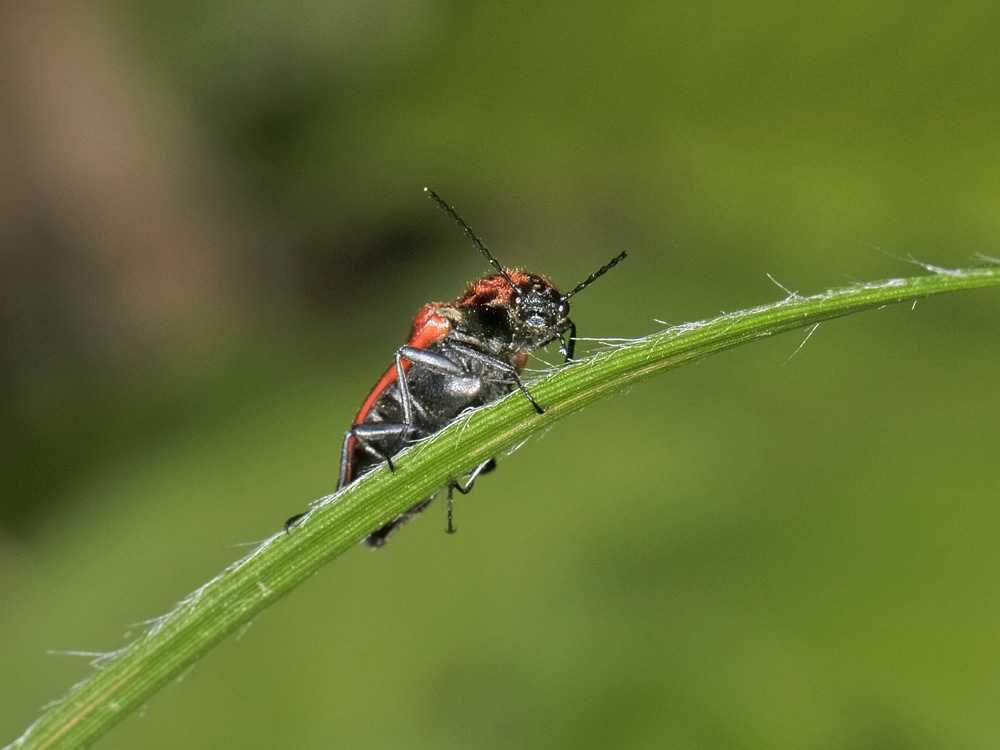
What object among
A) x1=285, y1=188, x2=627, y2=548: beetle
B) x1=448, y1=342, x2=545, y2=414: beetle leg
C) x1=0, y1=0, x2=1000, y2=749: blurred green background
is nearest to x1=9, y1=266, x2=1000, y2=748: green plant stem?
x1=448, y1=342, x2=545, y2=414: beetle leg

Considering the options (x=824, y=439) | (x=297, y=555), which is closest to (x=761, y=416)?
(x=824, y=439)

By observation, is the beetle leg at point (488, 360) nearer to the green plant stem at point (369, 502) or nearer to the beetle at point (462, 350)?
the beetle at point (462, 350)

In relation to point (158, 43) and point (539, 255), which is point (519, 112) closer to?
point (539, 255)

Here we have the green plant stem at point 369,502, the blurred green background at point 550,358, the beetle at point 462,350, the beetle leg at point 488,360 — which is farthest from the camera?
the blurred green background at point 550,358

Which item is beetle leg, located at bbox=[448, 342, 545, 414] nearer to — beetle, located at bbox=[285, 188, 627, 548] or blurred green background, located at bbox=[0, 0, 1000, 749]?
beetle, located at bbox=[285, 188, 627, 548]

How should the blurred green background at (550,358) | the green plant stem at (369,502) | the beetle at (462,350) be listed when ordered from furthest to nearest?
the blurred green background at (550,358) → the beetle at (462,350) → the green plant stem at (369,502)

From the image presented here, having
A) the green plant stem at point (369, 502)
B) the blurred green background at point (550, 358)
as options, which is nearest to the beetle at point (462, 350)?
the blurred green background at point (550, 358)
